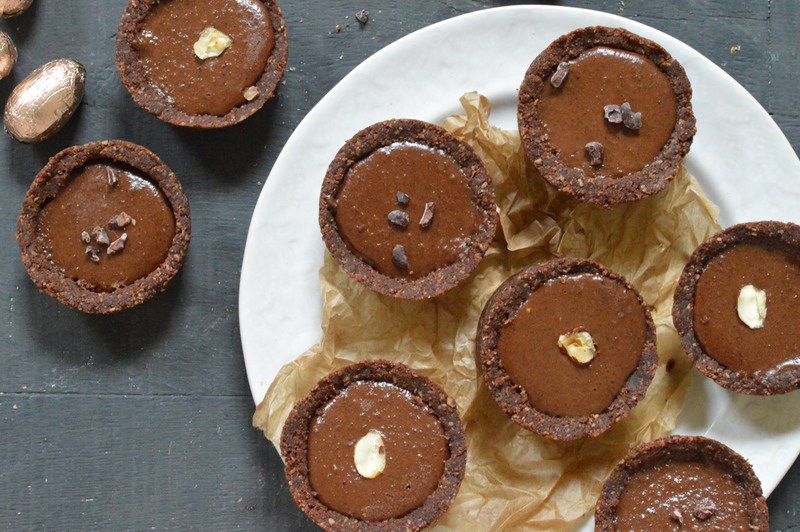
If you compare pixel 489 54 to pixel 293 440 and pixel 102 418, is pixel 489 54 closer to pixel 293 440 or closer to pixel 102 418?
pixel 293 440

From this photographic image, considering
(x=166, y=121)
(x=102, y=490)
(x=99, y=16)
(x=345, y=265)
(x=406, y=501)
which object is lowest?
(x=102, y=490)

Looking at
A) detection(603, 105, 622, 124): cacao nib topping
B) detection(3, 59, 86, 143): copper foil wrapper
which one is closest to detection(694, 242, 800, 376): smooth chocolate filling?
detection(603, 105, 622, 124): cacao nib topping

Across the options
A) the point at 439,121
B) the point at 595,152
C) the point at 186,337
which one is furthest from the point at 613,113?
the point at 186,337

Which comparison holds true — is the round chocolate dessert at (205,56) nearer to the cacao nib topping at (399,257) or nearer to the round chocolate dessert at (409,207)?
the round chocolate dessert at (409,207)

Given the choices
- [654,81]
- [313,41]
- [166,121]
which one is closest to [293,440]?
[166,121]

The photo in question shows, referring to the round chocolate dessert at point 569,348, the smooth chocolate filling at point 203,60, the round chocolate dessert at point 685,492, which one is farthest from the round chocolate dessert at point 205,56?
the round chocolate dessert at point 685,492
